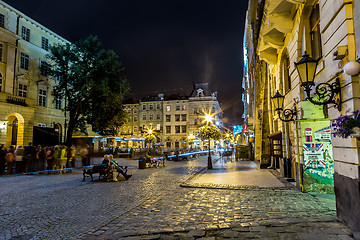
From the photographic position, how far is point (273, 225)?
487 cm

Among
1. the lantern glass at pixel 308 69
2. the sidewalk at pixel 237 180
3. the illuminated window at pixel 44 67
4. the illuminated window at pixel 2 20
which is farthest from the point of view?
the illuminated window at pixel 44 67

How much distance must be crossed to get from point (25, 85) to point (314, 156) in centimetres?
3108

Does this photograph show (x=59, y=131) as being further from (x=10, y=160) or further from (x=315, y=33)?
(x=315, y=33)

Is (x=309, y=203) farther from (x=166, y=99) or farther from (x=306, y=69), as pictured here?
(x=166, y=99)

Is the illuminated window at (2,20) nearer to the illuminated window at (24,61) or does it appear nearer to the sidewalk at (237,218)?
the illuminated window at (24,61)

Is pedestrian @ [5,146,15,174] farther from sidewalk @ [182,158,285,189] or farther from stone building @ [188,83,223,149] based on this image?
stone building @ [188,83,223,149]

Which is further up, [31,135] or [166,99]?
[166,99]

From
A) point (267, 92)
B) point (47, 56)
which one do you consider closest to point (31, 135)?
point (47, 56)

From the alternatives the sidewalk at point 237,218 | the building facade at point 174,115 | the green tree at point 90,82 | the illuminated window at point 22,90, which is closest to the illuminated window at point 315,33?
the sidewalk at point 237,218

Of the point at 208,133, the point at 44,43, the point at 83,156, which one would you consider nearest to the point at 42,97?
the point at 44,43

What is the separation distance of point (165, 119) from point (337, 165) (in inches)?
2327

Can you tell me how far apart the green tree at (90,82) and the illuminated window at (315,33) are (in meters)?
23.4

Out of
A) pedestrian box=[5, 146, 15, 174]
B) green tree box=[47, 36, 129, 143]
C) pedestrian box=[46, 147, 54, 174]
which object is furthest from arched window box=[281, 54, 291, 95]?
green tree box=[47, 36, 129, 143]

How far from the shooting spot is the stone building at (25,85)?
80.6ft
